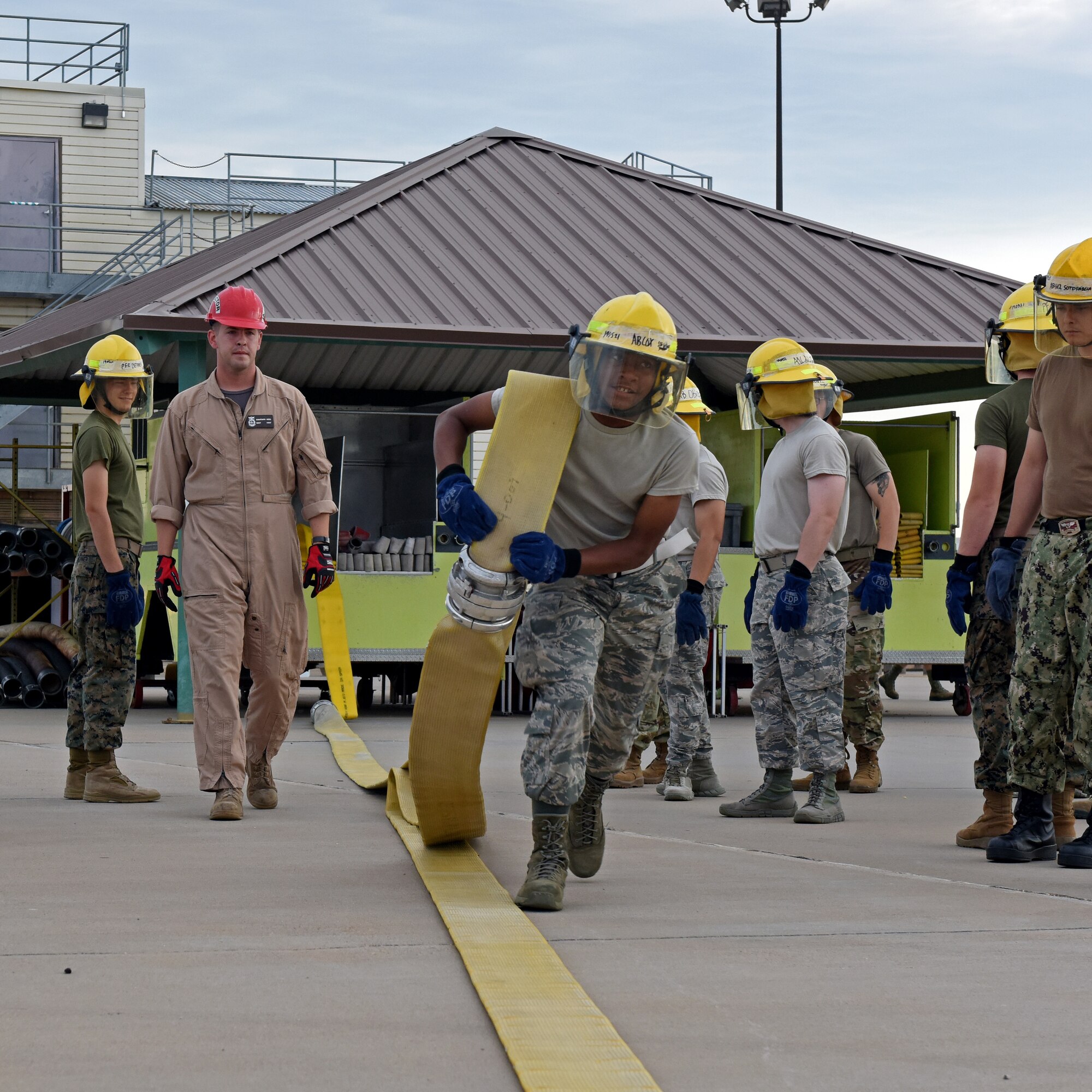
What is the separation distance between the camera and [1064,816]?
20.9 ft

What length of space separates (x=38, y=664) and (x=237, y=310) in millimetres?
8125

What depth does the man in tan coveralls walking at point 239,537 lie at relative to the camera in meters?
6.61

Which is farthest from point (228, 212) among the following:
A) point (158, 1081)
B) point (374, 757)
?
point (158, 1081)

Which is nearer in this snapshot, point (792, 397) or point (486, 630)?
point (486, 630)

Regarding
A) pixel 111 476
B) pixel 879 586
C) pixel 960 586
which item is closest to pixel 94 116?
pixel 111 476

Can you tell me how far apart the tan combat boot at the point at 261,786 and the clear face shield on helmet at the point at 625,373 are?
2968 mm

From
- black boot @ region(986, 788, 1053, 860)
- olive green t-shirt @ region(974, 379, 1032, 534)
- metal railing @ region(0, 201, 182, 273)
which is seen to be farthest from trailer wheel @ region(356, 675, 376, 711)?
metal railing @ region(0, 201, 182, 273)

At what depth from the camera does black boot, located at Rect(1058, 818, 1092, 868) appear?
18.0ft

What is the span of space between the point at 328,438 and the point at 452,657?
35.5ft

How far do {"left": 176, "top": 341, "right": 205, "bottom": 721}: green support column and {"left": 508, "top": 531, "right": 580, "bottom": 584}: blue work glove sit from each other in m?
7.83

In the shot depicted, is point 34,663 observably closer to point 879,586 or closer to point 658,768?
point 658,768

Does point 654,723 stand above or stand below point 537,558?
below

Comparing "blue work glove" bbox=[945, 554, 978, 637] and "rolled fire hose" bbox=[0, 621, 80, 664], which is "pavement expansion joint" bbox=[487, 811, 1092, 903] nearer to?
"blue work glove" bbox=[945, 554, 978, 637]

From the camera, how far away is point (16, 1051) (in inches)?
121
